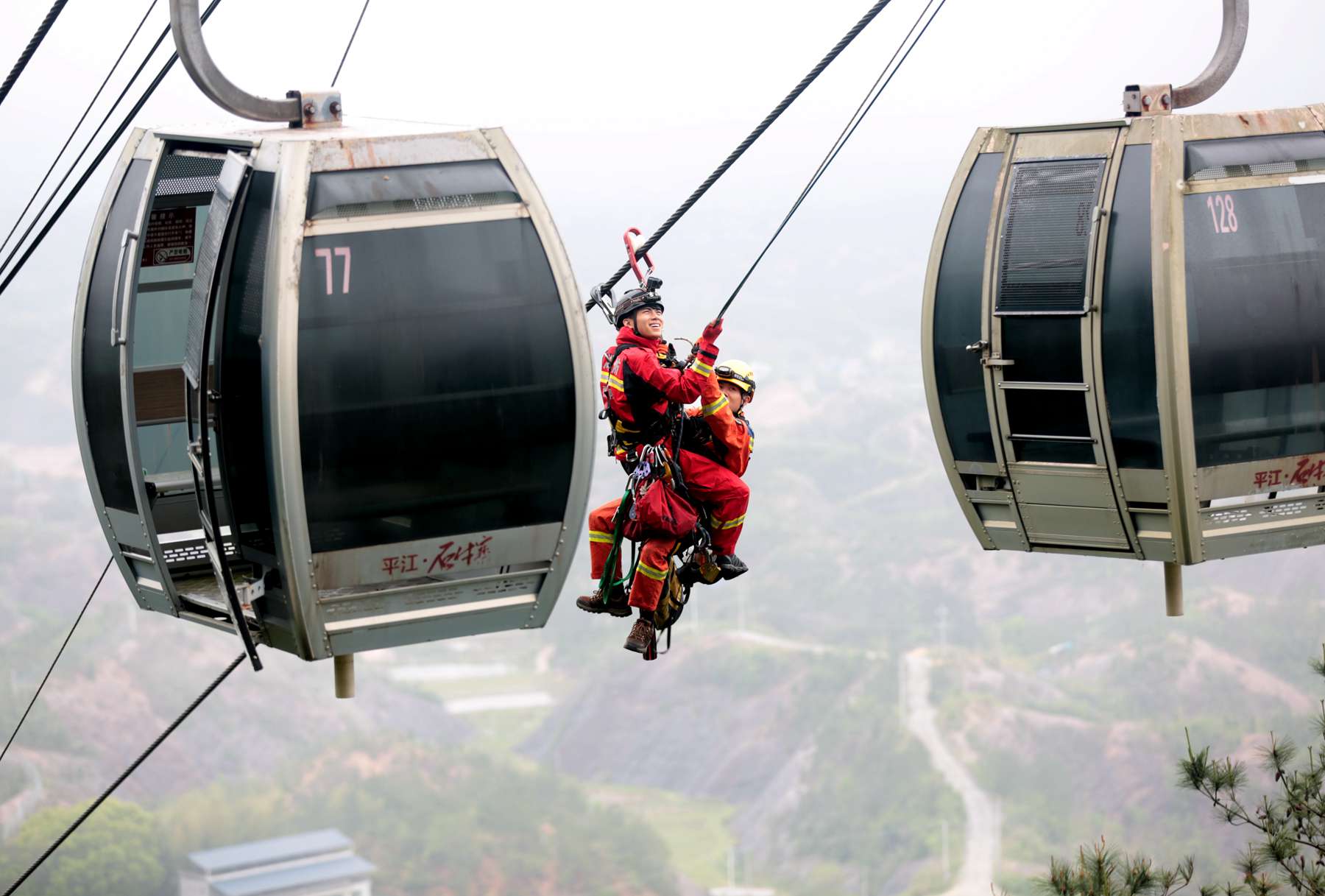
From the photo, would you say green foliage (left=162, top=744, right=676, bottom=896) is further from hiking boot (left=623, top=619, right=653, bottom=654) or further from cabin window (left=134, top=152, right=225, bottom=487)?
hiking boot (left=623, top=619, right=653, bottom=654)

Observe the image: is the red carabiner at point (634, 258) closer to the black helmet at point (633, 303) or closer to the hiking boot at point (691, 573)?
the black helmet at point (633, 303)

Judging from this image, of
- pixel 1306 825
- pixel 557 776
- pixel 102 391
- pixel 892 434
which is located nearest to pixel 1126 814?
pixel 557 776

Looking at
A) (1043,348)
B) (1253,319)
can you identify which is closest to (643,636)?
(1043,348)

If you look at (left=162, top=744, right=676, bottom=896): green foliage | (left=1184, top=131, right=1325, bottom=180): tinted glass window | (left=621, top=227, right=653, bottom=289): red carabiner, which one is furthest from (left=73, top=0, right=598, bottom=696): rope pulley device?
(left=162, top=744, right=676, bottom=896): green foliage

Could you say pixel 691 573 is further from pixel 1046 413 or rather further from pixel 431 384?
pixel 1046 413

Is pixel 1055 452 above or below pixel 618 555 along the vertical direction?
above

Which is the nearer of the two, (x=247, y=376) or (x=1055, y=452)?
(x=247, y=376)
